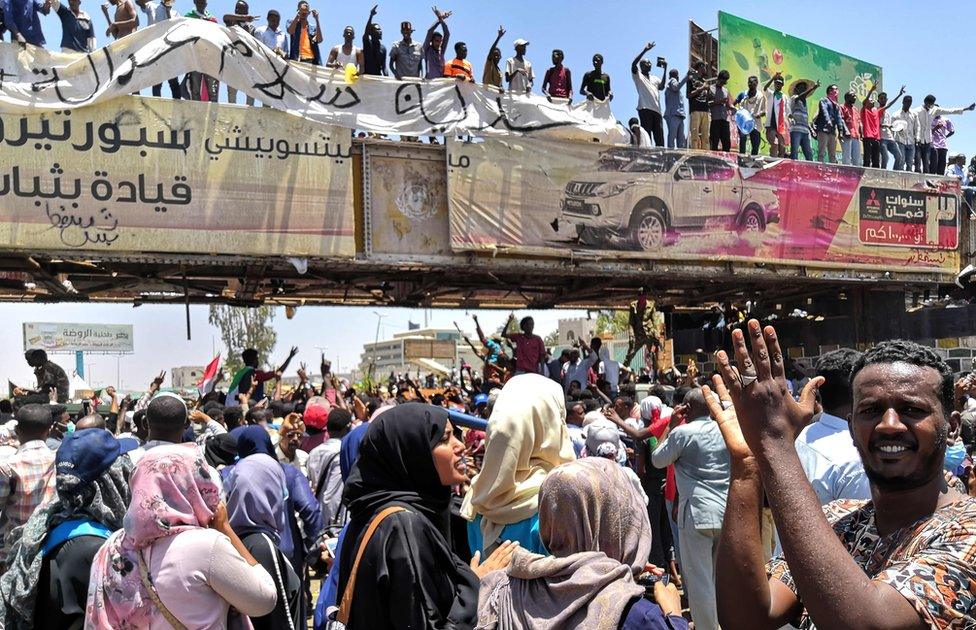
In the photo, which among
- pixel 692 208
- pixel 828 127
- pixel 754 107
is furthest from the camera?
pixel 828 127

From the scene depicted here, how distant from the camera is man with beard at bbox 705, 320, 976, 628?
1.49 meters

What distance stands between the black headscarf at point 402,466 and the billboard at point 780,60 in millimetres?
19765

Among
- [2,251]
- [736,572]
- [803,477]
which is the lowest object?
[736,572]

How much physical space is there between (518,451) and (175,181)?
8561mm

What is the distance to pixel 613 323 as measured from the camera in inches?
1941

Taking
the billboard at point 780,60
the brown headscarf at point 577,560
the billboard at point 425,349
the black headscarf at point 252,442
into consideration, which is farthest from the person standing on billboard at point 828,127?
the brown headscarf at point 577,560

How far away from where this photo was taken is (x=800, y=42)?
2311 centimetres

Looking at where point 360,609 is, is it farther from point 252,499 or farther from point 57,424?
point 57,424

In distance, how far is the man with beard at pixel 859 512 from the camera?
4.90 ft

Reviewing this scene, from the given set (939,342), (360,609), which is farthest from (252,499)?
(939,342)

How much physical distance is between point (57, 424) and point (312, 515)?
4.00 metres

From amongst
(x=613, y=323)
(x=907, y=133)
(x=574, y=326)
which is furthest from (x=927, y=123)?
(x=574, y=326)

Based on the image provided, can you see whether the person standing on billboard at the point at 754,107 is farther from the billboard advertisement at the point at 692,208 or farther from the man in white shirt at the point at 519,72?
the man in white shirt at the point at 519,72

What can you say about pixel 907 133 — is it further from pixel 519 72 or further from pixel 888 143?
pixel 519 72
